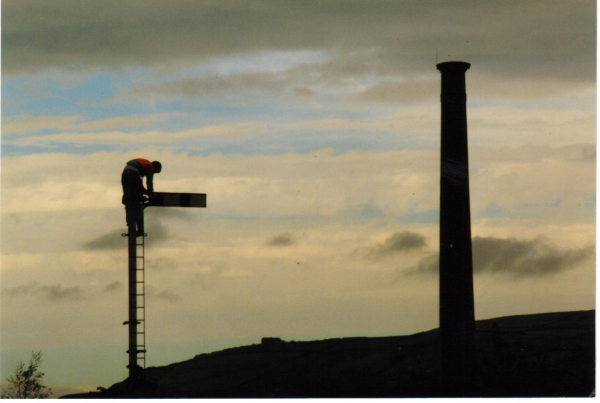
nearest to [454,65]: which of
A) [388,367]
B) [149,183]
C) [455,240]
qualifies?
[455,240]

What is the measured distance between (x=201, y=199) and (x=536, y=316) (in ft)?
31.6

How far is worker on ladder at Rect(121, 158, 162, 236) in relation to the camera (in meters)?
11.8

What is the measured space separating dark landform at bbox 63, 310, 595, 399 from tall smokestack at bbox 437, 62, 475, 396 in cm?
50

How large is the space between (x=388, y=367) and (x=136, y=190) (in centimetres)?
613

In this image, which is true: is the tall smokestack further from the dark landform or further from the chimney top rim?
the dark landform

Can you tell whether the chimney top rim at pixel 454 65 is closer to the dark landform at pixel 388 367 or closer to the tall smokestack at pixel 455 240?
the tall smokestack at pixel 455 240

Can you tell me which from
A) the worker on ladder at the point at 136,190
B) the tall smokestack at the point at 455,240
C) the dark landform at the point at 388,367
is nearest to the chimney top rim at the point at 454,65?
the tall smokestack at the point at 455,240

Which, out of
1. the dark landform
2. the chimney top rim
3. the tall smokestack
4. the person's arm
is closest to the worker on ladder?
the person's arm

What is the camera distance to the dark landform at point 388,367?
12.4 m

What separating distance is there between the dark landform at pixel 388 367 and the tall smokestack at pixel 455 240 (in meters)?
0.50

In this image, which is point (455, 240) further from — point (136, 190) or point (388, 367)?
point (136, 190)

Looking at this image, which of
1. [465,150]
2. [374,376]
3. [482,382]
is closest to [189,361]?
[374,376]

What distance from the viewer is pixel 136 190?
1191 cm

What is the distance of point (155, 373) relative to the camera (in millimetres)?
16609
